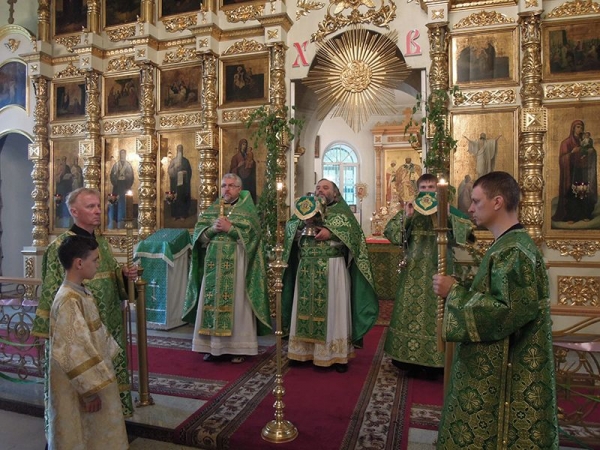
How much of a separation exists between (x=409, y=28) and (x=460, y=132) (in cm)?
198

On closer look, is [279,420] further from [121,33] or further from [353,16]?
[121,33]

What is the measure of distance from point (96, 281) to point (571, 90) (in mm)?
7114

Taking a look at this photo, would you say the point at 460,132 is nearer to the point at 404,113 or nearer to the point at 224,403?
the point at 224,403

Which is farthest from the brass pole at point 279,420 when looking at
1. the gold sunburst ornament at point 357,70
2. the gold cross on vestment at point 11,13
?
the gold cross on vestment at point 11,13

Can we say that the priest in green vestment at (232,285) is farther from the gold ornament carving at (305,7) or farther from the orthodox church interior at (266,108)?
the gold ornament carving at (305,7)

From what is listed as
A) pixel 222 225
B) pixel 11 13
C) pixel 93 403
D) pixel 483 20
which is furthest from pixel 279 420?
pixel 11 13

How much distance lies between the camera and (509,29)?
7.35 metres

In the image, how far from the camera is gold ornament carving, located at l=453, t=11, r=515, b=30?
24.2 ft

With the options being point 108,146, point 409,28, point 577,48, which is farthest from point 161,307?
point 577,48

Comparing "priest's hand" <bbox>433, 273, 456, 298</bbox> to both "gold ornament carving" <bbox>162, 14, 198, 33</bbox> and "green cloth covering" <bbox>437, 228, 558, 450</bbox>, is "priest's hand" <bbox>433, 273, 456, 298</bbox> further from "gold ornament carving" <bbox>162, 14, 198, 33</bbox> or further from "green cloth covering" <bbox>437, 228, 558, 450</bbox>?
"gold ornament carving" <bbox>162, 14, 198, 33</bbox>

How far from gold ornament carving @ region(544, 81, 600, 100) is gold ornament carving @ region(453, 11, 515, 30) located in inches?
49.1

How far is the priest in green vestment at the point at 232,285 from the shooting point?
5.40 m

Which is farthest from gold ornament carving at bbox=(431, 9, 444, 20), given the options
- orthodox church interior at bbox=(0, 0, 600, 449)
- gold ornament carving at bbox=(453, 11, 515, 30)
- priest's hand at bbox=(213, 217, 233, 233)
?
priest's hand at bbox=(213, 217, 233, 233)

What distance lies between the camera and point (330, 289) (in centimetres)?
508
